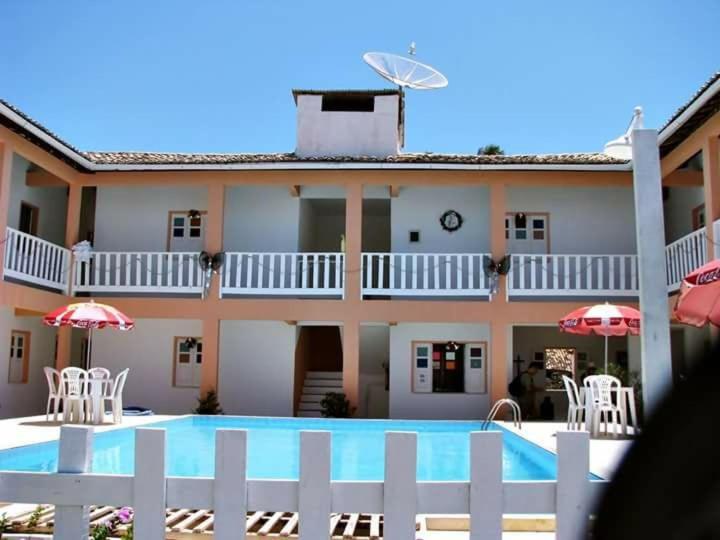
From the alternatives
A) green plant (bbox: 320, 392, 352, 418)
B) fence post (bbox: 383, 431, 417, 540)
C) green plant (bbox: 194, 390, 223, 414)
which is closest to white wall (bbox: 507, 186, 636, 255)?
green plant (bbox: 320, 392, 352, 418)

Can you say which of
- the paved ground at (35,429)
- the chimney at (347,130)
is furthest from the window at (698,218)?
the paved ground at (35,429)

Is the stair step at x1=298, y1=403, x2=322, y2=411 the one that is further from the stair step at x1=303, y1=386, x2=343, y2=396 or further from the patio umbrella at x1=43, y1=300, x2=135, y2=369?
the patio umbrella at x1=43, y1=300, x2=135, y2=369

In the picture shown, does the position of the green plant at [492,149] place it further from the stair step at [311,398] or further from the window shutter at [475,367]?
the stair step at [311,398]

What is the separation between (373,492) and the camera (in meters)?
3.88

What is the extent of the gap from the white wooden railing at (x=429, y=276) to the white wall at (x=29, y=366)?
781 cm

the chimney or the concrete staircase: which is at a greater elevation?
the chimney

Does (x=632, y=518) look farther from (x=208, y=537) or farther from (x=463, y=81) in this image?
(x=463, y=81)

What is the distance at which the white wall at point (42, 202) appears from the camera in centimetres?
1725

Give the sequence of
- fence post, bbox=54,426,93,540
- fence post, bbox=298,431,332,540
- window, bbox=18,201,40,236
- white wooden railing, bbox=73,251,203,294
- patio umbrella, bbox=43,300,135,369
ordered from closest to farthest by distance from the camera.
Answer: fence post, bbox=298,431,332,540, fence post, bbox=54,426,93,540, patio umbrella, bbox=43,300,135,369, white wooden railing, bbox=73,251,203,294, window, bbox=18,201,40,236

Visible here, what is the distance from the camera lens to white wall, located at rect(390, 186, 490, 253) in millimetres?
18922

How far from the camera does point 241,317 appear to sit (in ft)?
55.0

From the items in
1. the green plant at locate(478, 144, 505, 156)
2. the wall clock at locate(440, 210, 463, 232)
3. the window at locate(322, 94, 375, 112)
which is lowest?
the wall clock at locate(440, 210, 463, 232)

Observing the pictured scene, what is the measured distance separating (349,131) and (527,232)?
16.7 feet

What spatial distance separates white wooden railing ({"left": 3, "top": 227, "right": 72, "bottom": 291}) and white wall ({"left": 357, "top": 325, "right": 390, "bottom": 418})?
7380 millimetres
